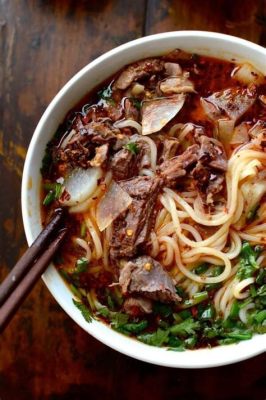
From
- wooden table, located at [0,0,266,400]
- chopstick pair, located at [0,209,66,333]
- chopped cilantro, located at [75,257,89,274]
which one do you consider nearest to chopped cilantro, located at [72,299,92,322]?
chopped cilantro, located at [75,257,89,274]

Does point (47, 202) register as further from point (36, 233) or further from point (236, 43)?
point (236, 43)

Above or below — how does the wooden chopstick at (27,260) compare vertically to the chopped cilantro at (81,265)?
above

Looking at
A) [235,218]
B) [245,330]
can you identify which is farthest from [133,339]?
[235,218]

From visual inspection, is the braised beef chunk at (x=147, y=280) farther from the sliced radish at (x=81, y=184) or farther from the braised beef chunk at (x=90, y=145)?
the braised beef chunk at (x=90, y=145)

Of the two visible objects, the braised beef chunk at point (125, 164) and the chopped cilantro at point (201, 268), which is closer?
the braised beef chunk at point (125, 164)

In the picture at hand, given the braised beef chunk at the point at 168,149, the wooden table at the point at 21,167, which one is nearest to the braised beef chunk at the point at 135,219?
the braised beef chunk at the point at 168,149

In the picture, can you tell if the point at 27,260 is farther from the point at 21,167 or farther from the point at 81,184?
the point at 21,167

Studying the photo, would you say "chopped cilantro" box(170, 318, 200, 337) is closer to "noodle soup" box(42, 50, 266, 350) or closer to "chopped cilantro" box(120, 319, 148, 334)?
"noodle soup" box(42, 50, 266, 350)
